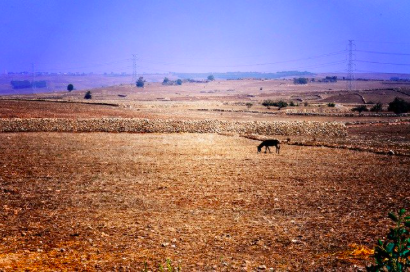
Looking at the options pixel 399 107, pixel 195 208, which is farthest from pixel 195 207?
pixel 399 107

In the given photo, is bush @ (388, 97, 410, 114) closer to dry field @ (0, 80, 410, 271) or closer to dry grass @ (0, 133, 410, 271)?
dry field @ (0, 80, 410, 271)

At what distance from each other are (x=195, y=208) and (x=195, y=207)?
11cm

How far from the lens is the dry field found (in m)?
8.21

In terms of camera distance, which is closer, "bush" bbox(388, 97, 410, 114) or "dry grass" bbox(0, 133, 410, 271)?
"dry grass" bbox(0, 133, 410, 271)

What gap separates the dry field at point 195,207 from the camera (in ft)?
26.9

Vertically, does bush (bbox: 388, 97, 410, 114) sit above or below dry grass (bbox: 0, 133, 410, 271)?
above

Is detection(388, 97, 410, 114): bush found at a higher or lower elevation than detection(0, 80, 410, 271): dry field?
higher

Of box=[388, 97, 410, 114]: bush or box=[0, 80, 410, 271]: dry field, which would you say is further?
box=[388, 97, 410, 114]: bush

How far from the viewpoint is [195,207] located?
1211 centimetres

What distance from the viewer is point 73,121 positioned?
1451 inches

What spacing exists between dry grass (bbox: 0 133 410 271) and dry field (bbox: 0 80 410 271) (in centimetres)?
4

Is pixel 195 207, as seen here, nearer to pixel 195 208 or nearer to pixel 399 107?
pixel 195 208

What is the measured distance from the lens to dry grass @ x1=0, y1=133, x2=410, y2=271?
27.1 ft

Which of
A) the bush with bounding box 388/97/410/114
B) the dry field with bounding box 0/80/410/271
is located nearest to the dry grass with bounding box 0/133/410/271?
the dry field with bounding box 0/80/410/271
